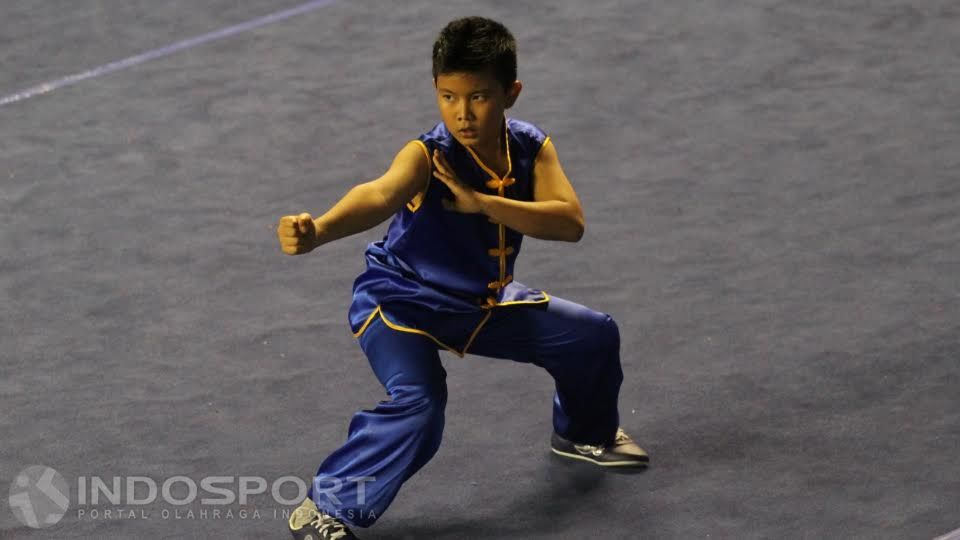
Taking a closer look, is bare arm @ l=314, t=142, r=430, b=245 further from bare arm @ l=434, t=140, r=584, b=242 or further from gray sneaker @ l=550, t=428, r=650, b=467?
gray sneaker @ l=550, t=428, r=650, b=467

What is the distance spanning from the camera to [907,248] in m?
4.95

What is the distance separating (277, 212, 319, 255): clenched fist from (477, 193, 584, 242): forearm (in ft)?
1.29

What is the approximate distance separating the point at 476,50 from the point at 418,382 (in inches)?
28.3

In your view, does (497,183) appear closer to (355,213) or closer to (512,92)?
(512,92)

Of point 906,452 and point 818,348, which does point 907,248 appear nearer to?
point 818,348

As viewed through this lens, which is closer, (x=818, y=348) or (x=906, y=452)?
(x=906, y=452)

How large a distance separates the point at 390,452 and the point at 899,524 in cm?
113

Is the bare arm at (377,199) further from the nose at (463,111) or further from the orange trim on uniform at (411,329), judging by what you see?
the orange trim on uniform at (411,329)

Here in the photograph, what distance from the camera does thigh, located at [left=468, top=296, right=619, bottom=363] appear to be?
383cm

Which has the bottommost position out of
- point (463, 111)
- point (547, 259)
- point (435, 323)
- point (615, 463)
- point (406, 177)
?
point (615, 463)

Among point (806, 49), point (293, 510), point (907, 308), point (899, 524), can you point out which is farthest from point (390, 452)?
point (806, 49)

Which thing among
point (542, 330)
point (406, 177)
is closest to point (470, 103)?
point (406, 177)

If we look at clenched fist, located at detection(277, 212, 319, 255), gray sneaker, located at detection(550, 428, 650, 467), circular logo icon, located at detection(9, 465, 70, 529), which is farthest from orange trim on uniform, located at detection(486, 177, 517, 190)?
circular logo icon, located at detection(9, 465, 70, 529)

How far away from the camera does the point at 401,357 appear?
146 inches
